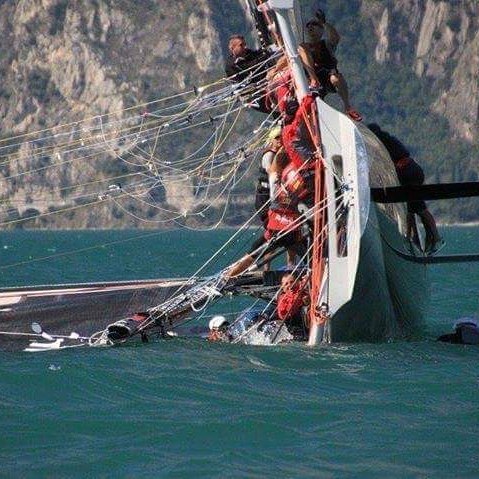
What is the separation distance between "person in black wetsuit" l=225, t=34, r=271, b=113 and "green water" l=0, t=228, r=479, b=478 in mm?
3050

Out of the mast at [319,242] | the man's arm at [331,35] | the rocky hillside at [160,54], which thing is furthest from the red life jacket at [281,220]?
the rocky hillside at [160,54]

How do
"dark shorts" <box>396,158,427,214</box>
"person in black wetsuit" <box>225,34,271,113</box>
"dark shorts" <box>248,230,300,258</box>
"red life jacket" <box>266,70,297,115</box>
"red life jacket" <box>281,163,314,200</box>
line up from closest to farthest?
"red life jacket" <box>281,163,314,200</box>, "dark shorts" <box>248,230,300,258</box>, "red life jacket" <box>266,70,297,115</box>, "person in black wetsuit" <box>225,34,271,113</box>, "dark shorts" <box>396,158,427,214</box>

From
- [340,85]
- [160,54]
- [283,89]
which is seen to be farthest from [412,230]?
[160,54]

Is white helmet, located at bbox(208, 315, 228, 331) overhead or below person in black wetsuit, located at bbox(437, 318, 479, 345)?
overhead

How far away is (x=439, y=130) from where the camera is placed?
177125 millimetres

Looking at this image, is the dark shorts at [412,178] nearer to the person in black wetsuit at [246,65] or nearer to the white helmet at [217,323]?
the person in black wetsuit at [246,65]

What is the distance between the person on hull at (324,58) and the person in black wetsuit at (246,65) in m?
0.75

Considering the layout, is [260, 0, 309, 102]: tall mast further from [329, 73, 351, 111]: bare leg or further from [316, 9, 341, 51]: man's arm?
[329, 73, 351, 111]: bare leg

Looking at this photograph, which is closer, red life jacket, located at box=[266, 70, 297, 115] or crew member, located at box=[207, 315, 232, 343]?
red life jacket, located at box=[266, 70, 297, 115]

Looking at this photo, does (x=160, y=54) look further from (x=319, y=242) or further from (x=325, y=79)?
(x=319, y=242)

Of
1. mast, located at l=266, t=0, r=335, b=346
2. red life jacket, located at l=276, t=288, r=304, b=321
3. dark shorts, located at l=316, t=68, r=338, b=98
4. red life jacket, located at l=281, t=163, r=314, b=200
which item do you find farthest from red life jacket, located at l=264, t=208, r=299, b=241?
dark shorts, located at l=316, t=68, r=338, b=98

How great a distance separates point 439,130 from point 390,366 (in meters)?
163

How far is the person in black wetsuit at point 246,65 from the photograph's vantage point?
19156 mm

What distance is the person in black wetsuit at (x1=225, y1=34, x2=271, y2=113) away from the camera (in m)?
19.2
